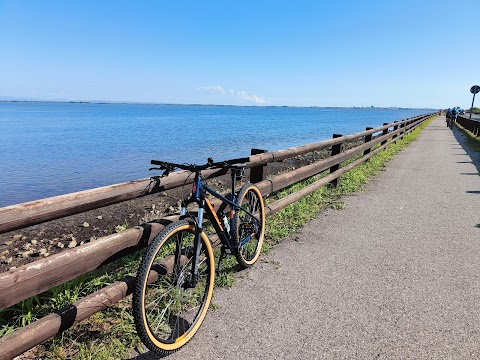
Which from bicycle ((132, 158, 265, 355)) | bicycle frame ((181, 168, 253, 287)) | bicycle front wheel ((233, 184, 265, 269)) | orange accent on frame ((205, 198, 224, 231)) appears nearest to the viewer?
bicycle ((132, 158, 265, 355))

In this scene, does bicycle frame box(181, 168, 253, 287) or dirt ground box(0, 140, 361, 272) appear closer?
bicycle frame box(181, 168, 253, 287)

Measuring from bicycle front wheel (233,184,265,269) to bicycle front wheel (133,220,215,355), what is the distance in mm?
747

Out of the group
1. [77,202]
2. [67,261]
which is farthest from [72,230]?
[67,261]

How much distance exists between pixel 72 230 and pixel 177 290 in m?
5.39

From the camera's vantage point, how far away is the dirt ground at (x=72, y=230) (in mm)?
6078

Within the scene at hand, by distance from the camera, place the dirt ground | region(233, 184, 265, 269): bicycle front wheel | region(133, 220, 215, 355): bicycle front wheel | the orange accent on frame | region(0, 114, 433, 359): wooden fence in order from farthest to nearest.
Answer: the dirt ground
region(233, 184, 265, 269): bicycle front wheel
the orange accent on frame
region(133, 220, 215, 355): bicycle front wheel
region(0, 114, 433, 359): wooden fence

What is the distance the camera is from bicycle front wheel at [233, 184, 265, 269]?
395cm

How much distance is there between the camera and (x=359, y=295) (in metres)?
3.56

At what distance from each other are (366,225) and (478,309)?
2535mm

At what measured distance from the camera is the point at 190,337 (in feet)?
9.21

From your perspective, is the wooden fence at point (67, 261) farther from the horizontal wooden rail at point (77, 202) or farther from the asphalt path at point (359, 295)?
the asphalt path at point (359, 295)

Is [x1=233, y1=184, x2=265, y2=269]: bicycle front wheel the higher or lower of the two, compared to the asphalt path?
higher

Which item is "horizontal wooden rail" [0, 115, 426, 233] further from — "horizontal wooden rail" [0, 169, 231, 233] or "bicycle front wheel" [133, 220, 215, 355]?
"bicycle front wheel" [133, 220, 215, 355]

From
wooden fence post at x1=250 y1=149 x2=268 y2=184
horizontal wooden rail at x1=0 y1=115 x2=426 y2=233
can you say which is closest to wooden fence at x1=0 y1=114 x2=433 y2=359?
horizontal wooden rail at x1=0 y1=115 x2=426 y2=233
